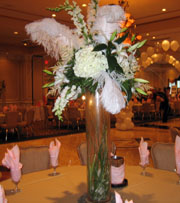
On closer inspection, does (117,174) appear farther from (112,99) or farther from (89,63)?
(89,63)

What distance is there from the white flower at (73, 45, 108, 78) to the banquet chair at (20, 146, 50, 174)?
4.50 ft

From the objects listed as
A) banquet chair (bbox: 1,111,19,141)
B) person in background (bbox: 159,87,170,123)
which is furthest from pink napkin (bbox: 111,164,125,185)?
person in background (bbox: 159,87,170,123)

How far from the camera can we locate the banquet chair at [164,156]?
246cm

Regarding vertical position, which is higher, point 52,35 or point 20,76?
point 20,76

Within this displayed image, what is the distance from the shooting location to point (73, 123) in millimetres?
9594

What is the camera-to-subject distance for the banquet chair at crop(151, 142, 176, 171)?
8.09 feet

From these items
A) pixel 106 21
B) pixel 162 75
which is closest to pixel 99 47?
pixel 106 21

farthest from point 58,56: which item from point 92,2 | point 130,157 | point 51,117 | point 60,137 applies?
point 51,117

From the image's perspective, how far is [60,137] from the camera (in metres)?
7.77

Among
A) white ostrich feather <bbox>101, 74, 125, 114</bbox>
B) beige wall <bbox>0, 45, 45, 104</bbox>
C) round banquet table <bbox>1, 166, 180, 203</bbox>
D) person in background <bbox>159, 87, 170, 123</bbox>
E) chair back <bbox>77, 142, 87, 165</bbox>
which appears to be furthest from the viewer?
beige wall <bbox>0, 45, 45, 104</bbox>

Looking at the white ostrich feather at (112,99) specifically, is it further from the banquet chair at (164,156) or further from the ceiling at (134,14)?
the ceiling at (134,14)

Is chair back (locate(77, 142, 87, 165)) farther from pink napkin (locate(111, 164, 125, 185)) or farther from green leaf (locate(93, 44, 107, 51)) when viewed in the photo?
green leaf (locate(93, 44, 107, 51))

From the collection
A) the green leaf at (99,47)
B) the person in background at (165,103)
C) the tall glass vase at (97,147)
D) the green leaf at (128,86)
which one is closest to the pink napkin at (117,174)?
the tall glass vase at (97,147)

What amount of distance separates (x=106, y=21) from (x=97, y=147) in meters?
0.67
